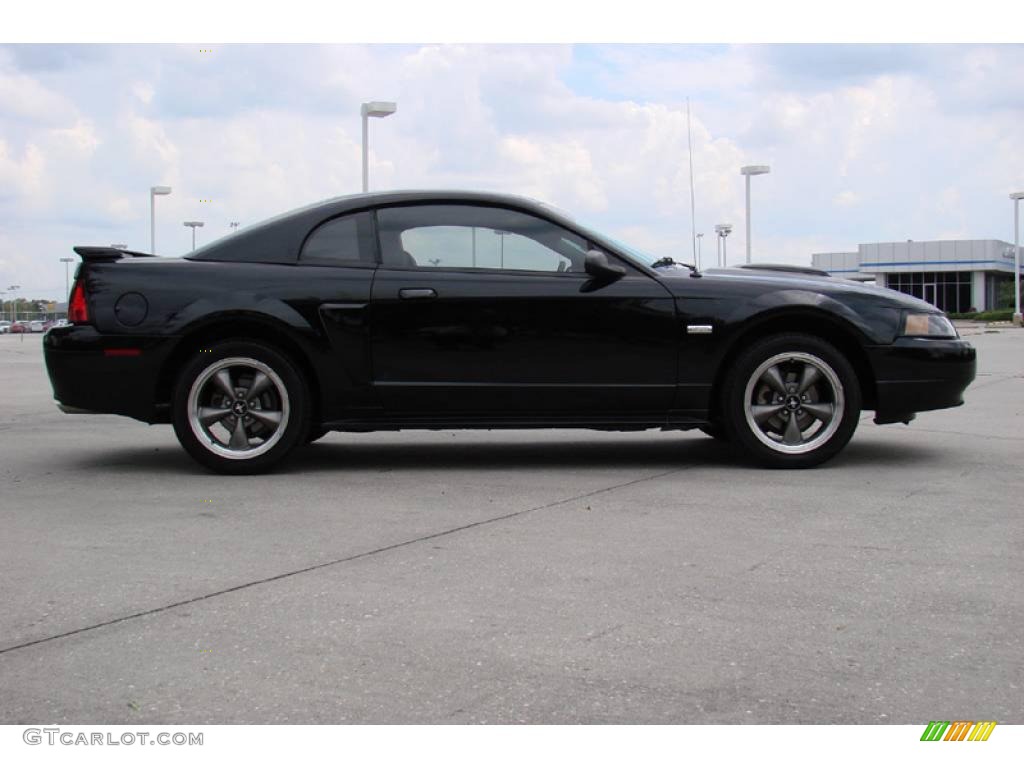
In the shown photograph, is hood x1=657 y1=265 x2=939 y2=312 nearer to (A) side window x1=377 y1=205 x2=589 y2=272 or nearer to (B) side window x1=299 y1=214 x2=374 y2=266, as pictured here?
(A) side window x1=377 y1=205 x2=589 y2=272

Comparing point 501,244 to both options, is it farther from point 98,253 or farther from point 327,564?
point 327,564

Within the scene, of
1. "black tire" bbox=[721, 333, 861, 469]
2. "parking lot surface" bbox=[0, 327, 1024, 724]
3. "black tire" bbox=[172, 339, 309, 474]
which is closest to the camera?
"parking lot surface" bbox=[0, 327, 1024, 724]

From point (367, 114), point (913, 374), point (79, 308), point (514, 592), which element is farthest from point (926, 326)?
point (367, 114)

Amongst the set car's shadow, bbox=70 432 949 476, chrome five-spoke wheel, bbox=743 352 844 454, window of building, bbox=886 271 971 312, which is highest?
window of building, bbox=886 271 971 312

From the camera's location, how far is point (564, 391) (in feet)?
20.3

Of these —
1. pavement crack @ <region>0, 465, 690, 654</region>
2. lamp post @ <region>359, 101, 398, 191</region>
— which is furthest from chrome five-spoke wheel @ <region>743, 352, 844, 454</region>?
lamp post @ <region>359, 101, 398, 191</region>

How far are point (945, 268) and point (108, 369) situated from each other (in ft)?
260

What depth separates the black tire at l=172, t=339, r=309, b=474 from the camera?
6.12m

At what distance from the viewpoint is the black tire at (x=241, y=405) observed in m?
6.12

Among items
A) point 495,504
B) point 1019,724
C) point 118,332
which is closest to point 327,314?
point 118,332

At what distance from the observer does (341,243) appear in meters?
6.30

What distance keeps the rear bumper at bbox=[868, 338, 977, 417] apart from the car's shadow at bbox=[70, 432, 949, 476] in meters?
0.38

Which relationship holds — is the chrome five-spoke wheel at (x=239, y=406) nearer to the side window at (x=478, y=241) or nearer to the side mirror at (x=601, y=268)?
the side window at (x=478, y=241)

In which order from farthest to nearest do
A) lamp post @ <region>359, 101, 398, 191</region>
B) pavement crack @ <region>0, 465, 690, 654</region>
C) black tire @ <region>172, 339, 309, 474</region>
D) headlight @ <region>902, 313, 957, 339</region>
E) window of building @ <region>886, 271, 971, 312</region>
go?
window of building @ <region>886, 271, 971, 312</region>, lamp post @ <region>359, 101, 398, 191</region>, headlight @ <region>902, 313, 957, 339</region>, black tire @ <region>172, 339, 309, 474</region>, pavement crack @ <region>0, 465, 690, 654</region>
